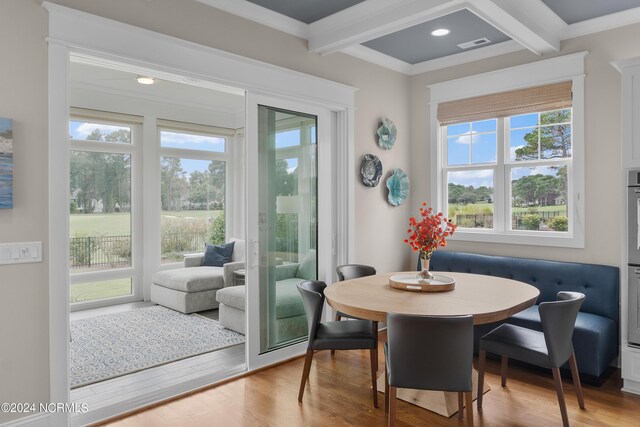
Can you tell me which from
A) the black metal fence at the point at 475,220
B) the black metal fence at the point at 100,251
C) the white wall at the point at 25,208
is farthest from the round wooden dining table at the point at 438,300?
the black metal fence at the point at 100,251

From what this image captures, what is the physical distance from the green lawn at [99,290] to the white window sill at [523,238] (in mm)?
4306

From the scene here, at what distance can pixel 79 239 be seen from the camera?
556 cm

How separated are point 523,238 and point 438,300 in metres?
1.92

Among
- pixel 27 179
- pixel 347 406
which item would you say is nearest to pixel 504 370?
pixel 347 406

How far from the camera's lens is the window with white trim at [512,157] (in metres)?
3.85

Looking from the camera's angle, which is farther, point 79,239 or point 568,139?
point 79,239

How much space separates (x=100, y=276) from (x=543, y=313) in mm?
5217

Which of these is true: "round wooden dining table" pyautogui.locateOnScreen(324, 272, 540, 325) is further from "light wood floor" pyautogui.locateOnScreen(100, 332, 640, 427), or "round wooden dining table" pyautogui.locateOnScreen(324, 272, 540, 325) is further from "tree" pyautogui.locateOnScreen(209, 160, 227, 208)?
"tree" pyautogui.locateOnScreen(209, 160, 227, 208)

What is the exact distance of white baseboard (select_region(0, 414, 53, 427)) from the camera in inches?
93.4

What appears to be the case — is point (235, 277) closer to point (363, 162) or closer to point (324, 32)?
point (363, 162)

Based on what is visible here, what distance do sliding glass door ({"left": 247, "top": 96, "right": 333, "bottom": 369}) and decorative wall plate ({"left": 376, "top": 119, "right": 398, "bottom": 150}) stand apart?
704 mm

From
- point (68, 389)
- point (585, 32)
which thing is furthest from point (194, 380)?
point (585, 32)

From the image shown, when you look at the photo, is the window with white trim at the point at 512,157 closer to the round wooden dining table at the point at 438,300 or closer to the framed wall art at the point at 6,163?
the round wooden dining table at the point at 438,300

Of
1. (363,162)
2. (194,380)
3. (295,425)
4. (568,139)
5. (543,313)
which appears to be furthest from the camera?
(363,162)
